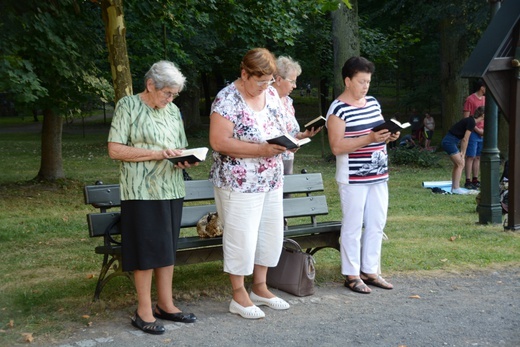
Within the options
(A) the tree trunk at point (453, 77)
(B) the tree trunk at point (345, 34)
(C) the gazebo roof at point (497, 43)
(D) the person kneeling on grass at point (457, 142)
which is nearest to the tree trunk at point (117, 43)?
(C) the gazebo roof at point (497, 43)

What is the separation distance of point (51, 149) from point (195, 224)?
9912mm

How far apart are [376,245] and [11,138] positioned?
1254 inches

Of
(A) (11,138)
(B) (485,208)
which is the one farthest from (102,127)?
(B) (485,208)

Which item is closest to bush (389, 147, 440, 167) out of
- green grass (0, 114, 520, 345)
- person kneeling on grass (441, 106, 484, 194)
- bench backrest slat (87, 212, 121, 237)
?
green grass (0, 114, 520, 345)

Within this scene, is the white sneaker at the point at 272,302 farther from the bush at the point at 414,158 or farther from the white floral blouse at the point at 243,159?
the bush at the point at 414,158

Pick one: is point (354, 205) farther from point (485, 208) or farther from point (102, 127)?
point (102, 127)

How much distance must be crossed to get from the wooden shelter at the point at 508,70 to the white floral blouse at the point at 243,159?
3569mm

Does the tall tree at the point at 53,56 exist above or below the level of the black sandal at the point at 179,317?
above

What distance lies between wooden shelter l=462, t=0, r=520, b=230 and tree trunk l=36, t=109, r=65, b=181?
370 inches

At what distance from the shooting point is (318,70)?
24.5 m

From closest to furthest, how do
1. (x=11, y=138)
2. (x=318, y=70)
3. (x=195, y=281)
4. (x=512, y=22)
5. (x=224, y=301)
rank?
(x=224, y=301), (x=195, y=281), (x=512, y=22), (x=318, y=70), (x=11, y=138)

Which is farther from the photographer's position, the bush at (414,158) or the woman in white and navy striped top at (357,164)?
the bush at (414,158)

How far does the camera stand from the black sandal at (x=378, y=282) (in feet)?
21.5

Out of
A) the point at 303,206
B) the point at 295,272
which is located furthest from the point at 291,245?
the point at 303,206
